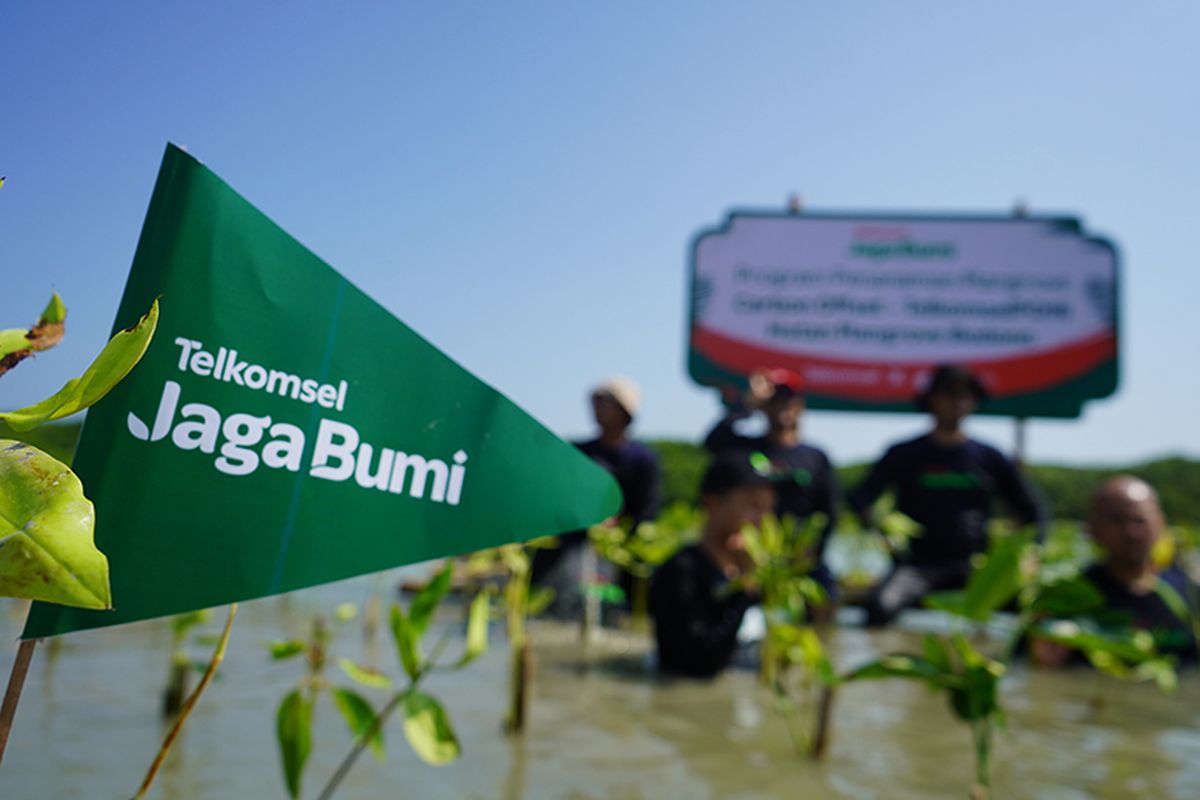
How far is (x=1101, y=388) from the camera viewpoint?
22.7ft

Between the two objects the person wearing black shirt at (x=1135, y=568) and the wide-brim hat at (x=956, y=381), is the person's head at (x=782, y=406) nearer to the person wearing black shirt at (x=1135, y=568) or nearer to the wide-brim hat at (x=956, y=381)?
the wide-brim hat at (x=956, y=381)

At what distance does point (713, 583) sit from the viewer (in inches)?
109

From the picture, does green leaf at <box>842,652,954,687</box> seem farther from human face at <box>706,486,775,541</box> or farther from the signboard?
the signboard

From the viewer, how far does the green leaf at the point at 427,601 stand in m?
1.14

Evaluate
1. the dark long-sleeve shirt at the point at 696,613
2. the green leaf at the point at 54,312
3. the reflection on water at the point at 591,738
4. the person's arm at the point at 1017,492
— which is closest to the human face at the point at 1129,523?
the reflection on water at the point at 591,738

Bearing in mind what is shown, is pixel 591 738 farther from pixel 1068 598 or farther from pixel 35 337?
pixel 35 337

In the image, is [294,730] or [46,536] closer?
[46,536]

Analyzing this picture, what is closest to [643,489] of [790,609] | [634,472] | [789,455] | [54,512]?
[634,472]

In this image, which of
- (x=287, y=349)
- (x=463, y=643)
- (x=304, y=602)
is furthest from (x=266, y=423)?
(x=304, y=602)

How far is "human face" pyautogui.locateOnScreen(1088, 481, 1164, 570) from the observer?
3031mm

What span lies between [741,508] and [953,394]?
180 centimetres

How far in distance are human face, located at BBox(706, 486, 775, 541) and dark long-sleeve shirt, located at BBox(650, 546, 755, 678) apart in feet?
0.40

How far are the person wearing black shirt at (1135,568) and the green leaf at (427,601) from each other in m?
2.69

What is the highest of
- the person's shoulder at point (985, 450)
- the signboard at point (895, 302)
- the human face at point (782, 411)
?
the signboard at point (895, 302)
